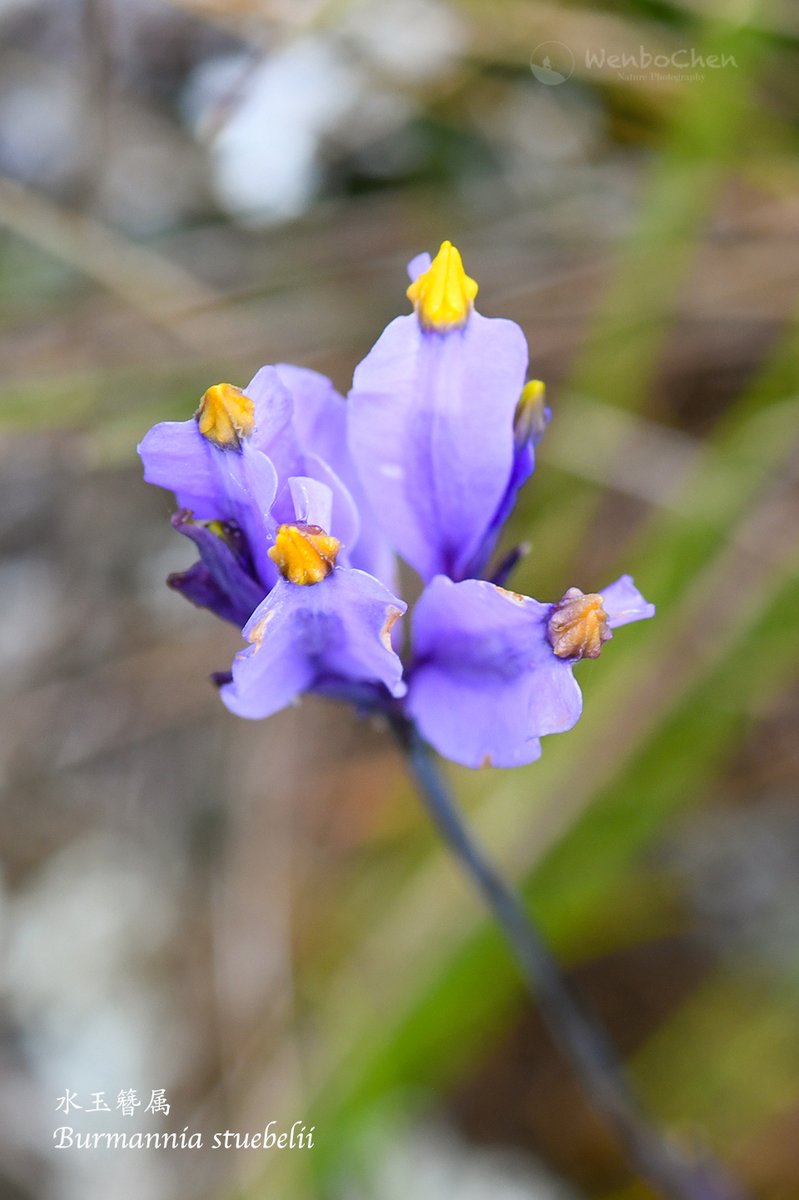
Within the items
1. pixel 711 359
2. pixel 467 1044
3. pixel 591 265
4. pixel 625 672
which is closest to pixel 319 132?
pixel 591 265

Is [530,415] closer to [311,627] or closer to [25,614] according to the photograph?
[311,627]

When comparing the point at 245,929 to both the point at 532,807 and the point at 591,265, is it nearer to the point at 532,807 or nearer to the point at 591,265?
the point at 532,807

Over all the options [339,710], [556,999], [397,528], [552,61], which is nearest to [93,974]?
[339,710]

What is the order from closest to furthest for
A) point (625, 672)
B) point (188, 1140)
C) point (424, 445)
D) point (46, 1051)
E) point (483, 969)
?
point (424, 445) → point (483, 969) → point (625, 672) → point (188, 1140) → point (46, 1051)

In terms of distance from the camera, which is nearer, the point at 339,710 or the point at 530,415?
the point at 530,415

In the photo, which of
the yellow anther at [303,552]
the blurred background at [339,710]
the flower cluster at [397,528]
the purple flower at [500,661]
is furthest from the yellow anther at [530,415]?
the blurred background at [339,710]
